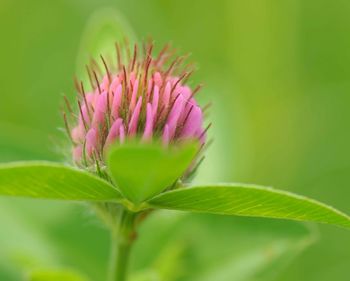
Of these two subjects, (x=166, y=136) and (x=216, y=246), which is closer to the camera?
(x=166, y=136)

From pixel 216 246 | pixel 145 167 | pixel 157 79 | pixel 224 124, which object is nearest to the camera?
pixel 145 167

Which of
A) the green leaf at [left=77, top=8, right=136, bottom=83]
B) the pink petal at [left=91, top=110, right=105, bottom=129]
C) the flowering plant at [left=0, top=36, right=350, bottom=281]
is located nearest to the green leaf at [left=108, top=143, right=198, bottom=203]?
the flowering plant at [left=0, top=36, right=350, bottom=281]

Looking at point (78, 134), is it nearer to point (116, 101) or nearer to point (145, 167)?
point (116, 101)


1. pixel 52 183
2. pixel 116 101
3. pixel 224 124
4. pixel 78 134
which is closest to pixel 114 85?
pixel 116 101

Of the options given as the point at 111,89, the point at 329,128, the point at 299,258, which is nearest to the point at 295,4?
the point at 329,128

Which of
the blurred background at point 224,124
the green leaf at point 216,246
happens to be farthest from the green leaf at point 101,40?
the green leaf at point 216,246

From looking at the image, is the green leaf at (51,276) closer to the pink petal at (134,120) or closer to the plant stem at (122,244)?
the plant stem at (122,244)

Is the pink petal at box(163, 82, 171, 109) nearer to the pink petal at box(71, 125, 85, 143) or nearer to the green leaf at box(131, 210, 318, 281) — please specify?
the pink petal at box(71, 125, 85, 143)
